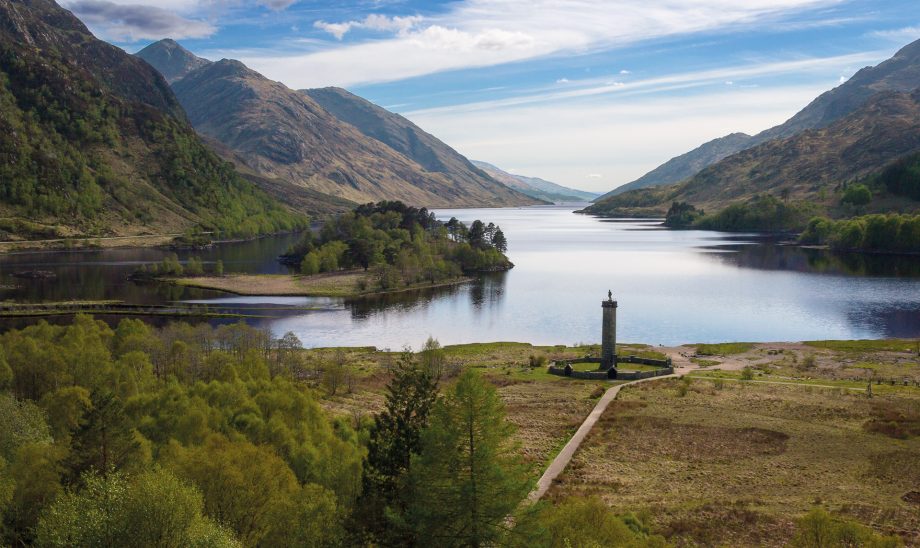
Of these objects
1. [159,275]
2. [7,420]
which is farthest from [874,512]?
[159,275]

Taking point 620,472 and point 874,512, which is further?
point 620,472

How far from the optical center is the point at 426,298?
547 ft

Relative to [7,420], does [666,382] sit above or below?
below

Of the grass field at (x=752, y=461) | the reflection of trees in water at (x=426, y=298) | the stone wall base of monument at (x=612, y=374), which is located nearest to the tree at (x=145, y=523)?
the grass field at (x=752, y=461)

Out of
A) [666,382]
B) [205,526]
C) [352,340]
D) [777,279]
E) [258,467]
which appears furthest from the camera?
[777,279]

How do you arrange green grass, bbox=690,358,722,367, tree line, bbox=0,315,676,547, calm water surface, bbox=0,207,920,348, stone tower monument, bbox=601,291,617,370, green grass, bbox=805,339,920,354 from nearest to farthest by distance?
tree line, bbox=0,315,676,547 < stone tower monument, bbox=601,291,617,370 < green grass, bbox=690,358,722,367 < green grass, bbox=805,339,920,354 < calm water surface, bbox=0,207,920,348

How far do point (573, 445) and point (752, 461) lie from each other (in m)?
13.8

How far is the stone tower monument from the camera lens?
9038cm

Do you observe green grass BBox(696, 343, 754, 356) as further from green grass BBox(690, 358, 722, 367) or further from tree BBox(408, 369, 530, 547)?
tree BBox(408, 369, 530, 547)

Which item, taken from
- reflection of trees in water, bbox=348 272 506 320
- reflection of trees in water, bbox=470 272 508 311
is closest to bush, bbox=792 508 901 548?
reflection of trees in water, bbox=348 272 506 320

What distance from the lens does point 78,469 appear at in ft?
132

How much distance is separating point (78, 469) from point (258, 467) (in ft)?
31.5

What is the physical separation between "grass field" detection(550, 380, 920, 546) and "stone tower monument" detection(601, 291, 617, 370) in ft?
36.2

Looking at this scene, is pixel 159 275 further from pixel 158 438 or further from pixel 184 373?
pixel 158 438
